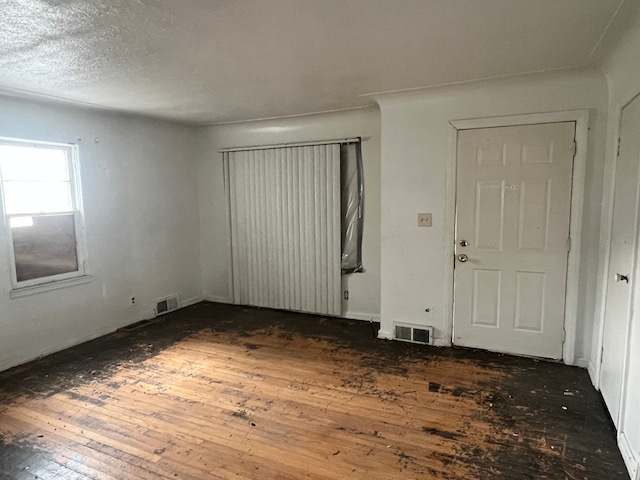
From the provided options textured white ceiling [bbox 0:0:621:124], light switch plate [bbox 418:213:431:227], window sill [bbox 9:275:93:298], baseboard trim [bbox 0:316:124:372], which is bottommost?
baseboard trim [bbox 0:316:124:372]

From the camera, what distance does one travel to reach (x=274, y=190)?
4.86 metres

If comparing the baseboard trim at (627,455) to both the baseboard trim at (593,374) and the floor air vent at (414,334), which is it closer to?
the baseboard trim at (593,374)

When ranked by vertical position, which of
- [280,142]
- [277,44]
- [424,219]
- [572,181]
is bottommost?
[424,219]

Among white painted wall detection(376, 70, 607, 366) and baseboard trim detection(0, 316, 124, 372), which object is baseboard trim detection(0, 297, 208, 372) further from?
white painted wall detection(376, 70, 607, 366)

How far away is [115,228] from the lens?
4352 mm

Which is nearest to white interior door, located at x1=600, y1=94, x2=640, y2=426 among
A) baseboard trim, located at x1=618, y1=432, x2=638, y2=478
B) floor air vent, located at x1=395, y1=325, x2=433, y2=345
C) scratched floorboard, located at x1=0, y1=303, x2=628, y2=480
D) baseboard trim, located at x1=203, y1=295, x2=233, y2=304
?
baseboard trim, located at x1=618, y1=432, x2=638, y2=478

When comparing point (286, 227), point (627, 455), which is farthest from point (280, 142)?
point (627, 455)

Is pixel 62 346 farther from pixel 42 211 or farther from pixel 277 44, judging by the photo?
pixel 277 44

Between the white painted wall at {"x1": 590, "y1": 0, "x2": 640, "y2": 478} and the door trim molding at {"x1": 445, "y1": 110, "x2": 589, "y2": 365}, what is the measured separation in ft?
0.59

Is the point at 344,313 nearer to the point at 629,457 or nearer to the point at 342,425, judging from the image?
the point at 342,425

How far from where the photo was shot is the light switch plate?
368 cm

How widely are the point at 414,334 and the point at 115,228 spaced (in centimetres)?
348

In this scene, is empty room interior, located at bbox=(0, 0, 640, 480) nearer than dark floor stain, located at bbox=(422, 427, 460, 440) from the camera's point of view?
Yes

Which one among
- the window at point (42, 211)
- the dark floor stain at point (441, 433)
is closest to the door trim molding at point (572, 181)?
the dark floor stain at point (441, 433)
